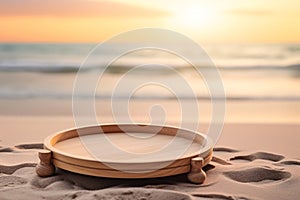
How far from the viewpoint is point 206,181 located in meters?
1.75

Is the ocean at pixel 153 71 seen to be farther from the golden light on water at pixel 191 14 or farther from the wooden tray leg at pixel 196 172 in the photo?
the wooden tray leg at pixel 196 172

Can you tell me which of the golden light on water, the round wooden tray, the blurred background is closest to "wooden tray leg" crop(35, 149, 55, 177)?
the round wooden tray

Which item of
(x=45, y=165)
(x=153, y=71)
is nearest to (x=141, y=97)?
(x=153, y=71)

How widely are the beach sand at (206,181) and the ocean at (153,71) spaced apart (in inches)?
60.8

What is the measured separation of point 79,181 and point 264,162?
84 centimetres

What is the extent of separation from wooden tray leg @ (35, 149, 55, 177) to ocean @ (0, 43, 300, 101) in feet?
7.78

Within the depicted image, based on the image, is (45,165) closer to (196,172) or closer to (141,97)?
(196,172)

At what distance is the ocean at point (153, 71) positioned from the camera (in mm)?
4359

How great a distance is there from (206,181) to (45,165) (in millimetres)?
617

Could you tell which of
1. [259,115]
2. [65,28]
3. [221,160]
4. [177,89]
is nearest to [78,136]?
[221,160]

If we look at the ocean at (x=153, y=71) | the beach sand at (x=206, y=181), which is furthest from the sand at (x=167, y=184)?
the ocean at (x=153, y=71)

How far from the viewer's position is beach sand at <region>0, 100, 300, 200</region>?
1587mm

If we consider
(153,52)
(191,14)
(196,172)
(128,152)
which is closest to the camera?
(196,172)

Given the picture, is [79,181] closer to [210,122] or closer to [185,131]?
[185,131]
